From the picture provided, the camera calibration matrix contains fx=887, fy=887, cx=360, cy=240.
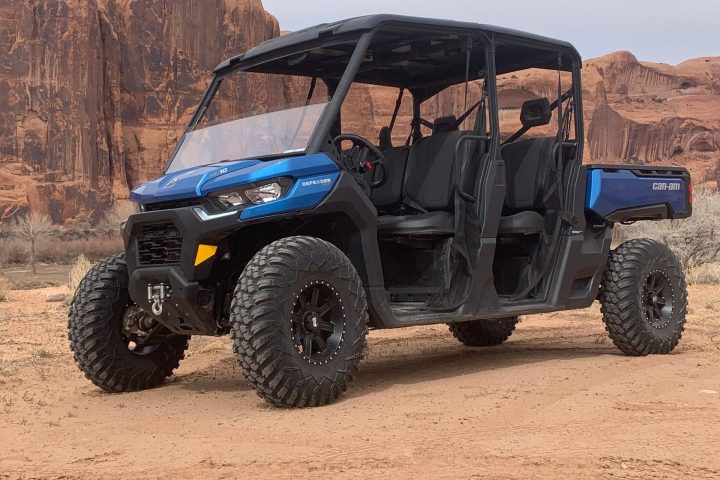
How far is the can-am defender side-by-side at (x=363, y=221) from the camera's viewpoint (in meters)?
5.51

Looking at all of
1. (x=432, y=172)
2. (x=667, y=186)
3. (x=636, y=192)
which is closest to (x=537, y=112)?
(x=432, y=172)

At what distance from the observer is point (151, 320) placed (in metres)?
6.76

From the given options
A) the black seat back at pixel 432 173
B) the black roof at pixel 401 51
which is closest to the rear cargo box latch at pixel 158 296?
the black roof at pixel 401 51

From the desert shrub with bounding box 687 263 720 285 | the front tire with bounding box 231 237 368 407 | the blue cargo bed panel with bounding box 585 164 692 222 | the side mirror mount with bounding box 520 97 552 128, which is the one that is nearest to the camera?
the front tire with bounding box 231 237 368 407

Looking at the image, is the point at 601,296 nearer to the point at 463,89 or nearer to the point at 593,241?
the point at 593,241

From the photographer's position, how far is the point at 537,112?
25.0 feet

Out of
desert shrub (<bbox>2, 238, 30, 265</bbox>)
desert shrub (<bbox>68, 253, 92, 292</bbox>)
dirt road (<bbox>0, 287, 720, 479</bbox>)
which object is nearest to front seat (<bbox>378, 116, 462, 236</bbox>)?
dirt road (<bbox>0, 287, 720, 479</bbox>)

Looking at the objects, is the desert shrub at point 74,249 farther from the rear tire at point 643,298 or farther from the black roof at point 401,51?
the rear tire at point 643,298

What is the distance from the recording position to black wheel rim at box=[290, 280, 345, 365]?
218 inches

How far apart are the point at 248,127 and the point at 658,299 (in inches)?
168

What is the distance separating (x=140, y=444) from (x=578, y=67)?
17.6 feet

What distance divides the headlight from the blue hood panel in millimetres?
47

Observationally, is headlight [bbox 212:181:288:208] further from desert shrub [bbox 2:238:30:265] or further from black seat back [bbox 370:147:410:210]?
desert shrub [bbox 2:238:30:265]

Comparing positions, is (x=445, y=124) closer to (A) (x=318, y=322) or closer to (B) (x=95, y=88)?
(A) (x=318, y=322)
